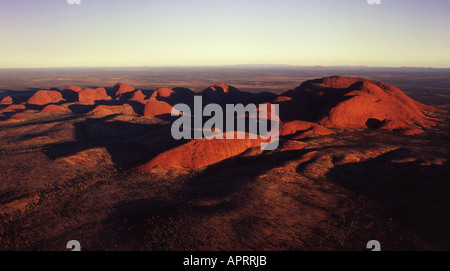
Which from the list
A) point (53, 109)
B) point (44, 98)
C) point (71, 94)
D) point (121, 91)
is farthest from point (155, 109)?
point (71, 94)

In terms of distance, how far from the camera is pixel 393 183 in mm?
13828

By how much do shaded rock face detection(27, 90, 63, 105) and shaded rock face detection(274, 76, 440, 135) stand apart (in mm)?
51285

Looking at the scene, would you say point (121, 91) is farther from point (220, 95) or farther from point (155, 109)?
point (155, 109)

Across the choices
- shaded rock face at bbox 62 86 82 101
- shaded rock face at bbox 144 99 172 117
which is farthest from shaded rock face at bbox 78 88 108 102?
shaded rock face at bbox 144 99 172 117

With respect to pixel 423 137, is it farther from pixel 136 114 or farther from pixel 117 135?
pixel 136 114

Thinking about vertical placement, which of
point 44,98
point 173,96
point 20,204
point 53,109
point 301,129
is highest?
point 173,96

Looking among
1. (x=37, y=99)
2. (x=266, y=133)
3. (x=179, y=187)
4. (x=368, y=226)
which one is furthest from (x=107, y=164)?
(x=37, y=99)

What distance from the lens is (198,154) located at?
61.0 ft

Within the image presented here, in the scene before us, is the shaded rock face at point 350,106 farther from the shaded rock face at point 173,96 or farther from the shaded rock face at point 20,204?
the shaded rock face at point 173,96

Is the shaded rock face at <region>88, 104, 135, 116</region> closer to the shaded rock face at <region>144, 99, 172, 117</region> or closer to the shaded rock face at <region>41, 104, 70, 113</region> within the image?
the shaded rock face at <region>144, 99, 172, 117</region>

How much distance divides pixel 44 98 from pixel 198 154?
51245mm

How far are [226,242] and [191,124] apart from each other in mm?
23866

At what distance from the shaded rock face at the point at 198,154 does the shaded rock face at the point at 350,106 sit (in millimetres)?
13273
